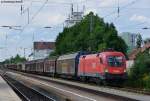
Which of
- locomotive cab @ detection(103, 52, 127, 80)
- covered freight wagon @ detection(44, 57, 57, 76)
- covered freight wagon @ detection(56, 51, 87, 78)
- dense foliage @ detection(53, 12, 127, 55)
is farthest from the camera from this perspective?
dense foliage @ detection(53, 12, 127, 55)

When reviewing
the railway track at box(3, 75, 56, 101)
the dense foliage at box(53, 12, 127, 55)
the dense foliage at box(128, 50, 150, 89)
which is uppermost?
the dense foliage at box(53, 12, 127, 55)

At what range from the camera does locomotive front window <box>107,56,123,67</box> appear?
48.9 meters

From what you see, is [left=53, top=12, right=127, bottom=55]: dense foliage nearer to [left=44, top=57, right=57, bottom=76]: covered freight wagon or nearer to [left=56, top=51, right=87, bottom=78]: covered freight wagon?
[left=56, top=51, right=87, bottom=78]: covered freight wagon

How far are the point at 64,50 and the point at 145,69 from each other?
64070 mm

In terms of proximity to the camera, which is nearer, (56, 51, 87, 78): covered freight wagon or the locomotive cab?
the locomotive cab

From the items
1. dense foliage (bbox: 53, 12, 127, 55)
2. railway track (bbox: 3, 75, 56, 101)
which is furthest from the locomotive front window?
dense foliage (bbox: 53, 12, 127, 55)

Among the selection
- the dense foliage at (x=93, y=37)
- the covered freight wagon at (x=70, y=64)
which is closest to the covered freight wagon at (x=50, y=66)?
the dense foliage at (x=93, y=37)

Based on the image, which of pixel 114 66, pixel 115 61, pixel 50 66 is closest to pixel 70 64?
pixel 115 61

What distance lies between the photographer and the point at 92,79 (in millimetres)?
54188

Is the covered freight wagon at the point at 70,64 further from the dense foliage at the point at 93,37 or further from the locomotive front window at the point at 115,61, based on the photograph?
the locomotive front window at the point at 115,61

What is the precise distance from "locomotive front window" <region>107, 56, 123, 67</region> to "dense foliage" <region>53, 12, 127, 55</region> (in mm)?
24972

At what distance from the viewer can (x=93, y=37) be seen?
279ft

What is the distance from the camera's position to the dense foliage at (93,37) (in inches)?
3342

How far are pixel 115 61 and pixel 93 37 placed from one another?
35.8m
